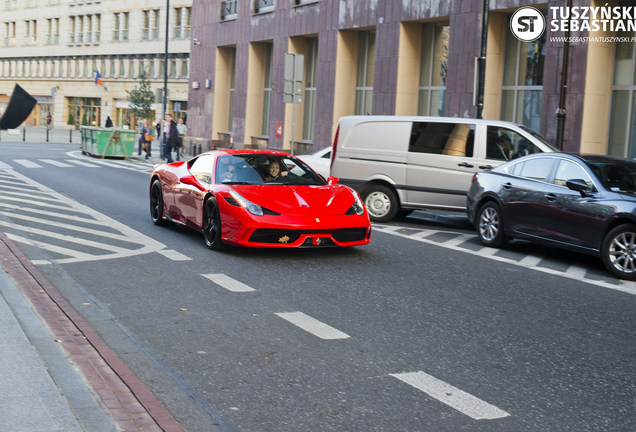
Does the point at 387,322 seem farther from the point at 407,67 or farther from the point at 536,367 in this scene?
the point at 407,67

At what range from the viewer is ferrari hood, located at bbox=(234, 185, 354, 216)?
32.0 ft

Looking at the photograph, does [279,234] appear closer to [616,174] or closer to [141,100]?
[616,174]

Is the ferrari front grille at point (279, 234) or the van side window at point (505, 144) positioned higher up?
the van side window at point (505, 144)

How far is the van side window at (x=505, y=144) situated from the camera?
13559 millimetres

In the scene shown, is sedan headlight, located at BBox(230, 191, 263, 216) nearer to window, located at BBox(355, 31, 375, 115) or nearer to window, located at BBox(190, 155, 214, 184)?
window, located at BBox(190, 155, 214, 184)

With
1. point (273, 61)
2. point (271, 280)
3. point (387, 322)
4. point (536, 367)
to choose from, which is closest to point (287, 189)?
point (271, 280)

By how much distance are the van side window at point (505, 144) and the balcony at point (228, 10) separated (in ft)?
84.9

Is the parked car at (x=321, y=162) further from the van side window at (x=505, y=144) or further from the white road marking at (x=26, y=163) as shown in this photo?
the white road marking at (x=26, y=163)

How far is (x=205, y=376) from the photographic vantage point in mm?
5219

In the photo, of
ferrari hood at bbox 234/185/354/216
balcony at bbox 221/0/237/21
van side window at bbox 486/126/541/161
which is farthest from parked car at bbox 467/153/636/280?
balcony at bbox 221/0/237/21

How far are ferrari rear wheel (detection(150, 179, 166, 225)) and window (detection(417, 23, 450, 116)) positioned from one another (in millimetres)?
13990

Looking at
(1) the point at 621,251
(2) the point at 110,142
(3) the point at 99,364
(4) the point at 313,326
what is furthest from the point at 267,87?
(3) the point at 99,364

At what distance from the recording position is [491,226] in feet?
38.7

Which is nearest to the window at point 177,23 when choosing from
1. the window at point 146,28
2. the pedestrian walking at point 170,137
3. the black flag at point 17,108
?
the window at point 146,28
